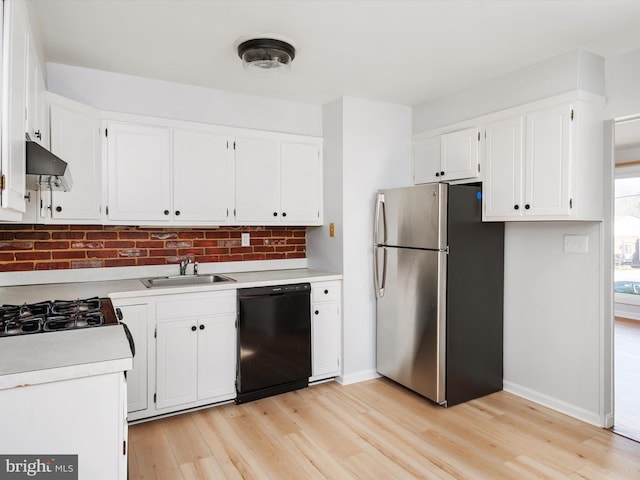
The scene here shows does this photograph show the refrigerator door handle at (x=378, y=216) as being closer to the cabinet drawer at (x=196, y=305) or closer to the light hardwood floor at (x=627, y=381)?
the cabinet drawer at (x=196, y=305)

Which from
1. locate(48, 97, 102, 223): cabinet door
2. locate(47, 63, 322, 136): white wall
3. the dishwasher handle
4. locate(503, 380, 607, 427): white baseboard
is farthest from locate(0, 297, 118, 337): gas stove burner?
locate(503, 380, 607, 427): white baseboard

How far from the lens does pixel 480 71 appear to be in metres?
2.99

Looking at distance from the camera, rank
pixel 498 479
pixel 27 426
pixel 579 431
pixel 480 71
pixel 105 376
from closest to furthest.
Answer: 1. pixel 27 426
2. pixel 105 376
3. pixel 498 479
4. pixel 579 431
5. pixel 480 71

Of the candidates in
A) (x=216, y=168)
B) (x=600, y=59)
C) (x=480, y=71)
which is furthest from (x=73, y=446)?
(x=600, y=59)

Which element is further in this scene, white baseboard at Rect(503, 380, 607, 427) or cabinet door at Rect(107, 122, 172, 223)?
cabinet door at Rect(107, 122, 172, 223)

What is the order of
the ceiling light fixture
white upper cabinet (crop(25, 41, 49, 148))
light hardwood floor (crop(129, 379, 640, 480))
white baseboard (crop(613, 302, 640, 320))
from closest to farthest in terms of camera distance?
white upper cabinet (crop(25, 41, 49, 148)) → light hardwood floor (crop(129, 379, 640, 480)) → the ceiling light fixture → white baseboard (crop(613, 302, 640, 320))

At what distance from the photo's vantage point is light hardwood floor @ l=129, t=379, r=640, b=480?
2258 millimetres

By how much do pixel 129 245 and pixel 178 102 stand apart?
119 centimetres

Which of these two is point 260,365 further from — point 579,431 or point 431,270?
point 579,431

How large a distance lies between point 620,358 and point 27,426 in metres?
4.66

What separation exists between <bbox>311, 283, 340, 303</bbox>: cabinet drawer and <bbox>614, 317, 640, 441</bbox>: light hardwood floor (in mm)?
2142

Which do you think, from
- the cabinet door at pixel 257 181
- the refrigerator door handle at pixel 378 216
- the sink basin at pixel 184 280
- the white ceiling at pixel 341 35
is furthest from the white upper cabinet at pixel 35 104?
the refrigerator door handle at pixel 378 216

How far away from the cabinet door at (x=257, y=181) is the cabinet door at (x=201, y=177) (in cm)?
10

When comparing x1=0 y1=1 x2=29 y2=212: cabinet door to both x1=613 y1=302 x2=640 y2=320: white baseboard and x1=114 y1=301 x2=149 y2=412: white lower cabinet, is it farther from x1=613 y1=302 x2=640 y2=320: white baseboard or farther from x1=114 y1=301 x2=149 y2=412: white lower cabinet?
x1=613 y1=302 x2=640 y2=320: white baseboard
